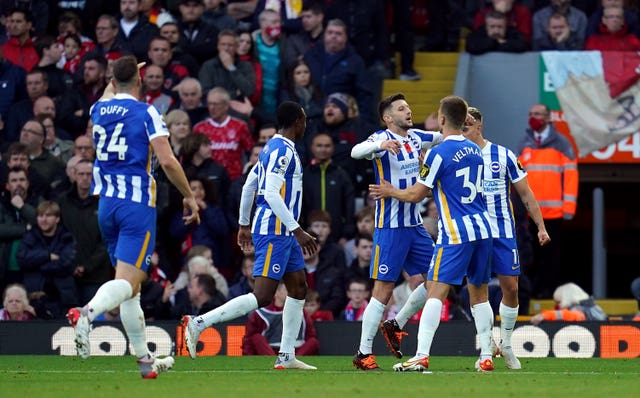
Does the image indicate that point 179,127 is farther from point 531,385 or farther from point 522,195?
point 531,385

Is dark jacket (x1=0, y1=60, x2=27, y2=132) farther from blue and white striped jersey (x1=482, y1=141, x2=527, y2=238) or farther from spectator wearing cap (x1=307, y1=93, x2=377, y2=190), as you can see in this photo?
blue and white striped jersey (x1=482, y1=141, x2=527, y2=238)

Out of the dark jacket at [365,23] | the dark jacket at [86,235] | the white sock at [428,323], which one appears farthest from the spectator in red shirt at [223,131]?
the white sock at [428,323]

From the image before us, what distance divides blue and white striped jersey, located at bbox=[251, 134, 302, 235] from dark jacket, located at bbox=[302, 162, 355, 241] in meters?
4.93

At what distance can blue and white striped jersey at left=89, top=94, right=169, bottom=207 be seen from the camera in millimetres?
10406

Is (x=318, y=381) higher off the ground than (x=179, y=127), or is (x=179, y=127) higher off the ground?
(x=179, y=127)

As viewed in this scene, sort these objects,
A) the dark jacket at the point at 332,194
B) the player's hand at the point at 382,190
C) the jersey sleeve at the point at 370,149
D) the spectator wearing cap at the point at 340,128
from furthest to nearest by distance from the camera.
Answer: the spectator wearing cap at the point at 340,128 → the dark jacket at the point at 332,194 → the jersey sleeve at the point at 370,149 → the player's hand at the point at 382,190

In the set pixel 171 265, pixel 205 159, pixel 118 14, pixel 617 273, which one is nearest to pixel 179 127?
pixel 205 159

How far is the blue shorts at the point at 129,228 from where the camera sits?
33.7 feet

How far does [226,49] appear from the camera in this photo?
1850cm

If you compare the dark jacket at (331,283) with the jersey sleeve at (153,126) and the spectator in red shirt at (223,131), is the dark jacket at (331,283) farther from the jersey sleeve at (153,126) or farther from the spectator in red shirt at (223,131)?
the jersey sleeve at (153,126)

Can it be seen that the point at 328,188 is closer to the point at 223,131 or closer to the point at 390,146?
the point at 223,131

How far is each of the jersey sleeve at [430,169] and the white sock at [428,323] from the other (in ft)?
3.02

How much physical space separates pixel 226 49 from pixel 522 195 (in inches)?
278

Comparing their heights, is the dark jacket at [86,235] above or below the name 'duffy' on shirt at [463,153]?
below
